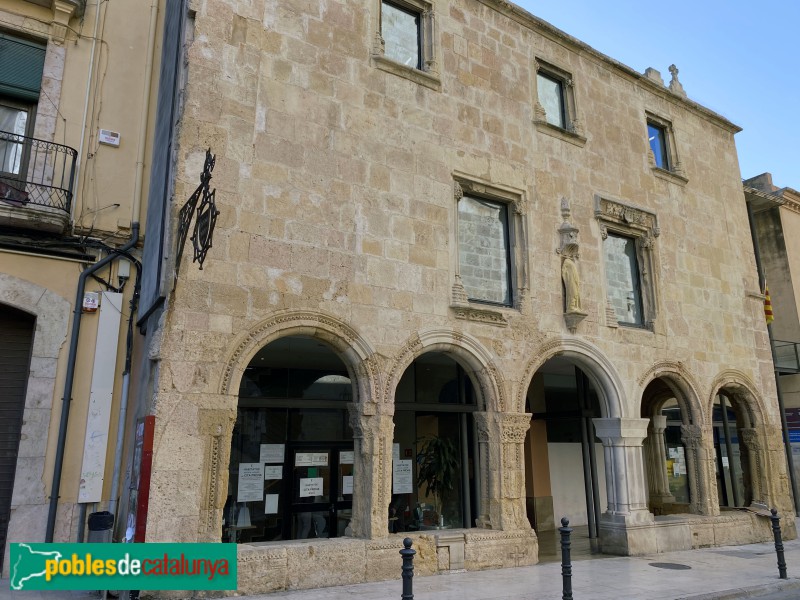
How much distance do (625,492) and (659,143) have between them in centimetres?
818

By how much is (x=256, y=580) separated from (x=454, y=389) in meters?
6.12

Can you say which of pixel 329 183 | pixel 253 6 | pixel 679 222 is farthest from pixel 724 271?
pixel 253 6

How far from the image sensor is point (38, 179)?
9352 millimetres

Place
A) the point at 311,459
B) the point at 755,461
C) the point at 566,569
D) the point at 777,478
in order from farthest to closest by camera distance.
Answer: the point at 755,461 → the point at 777,478 → the point at 311,459 → the point at 566,569

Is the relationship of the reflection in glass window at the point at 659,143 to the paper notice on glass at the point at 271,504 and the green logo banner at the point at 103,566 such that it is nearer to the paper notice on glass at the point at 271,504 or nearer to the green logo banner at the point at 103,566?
the paper notice on glass at the point at 271,504

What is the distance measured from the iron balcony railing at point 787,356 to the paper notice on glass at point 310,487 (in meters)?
14.6

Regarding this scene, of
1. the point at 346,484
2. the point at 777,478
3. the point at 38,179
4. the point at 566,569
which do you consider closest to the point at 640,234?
the point at 777,478

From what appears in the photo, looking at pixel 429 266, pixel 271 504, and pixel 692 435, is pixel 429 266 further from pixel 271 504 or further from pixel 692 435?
pixel 692 435

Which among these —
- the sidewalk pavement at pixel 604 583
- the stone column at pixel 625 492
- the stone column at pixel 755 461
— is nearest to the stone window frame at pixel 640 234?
the stone column at pixel 625 492

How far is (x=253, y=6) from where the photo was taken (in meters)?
9.19

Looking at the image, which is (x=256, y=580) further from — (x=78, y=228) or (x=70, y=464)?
(x=78, y=228)

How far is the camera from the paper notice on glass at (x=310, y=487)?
11.0 metres

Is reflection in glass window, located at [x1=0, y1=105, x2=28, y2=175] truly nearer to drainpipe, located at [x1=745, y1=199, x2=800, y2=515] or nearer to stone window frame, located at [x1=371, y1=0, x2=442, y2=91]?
stone window frame, located at [x1=371, y1=0, x2=442, y2=91]

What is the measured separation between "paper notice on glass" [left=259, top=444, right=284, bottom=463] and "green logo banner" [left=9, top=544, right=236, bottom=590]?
5.80m
